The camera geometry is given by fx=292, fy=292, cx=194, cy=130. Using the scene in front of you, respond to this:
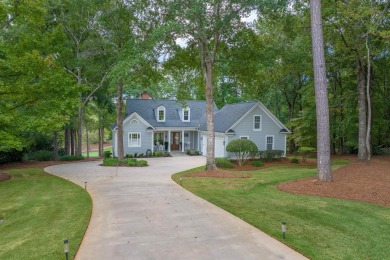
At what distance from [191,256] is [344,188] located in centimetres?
773

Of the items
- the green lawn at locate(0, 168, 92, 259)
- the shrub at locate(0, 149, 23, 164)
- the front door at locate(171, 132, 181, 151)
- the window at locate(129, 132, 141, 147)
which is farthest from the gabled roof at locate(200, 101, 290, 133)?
the shrub at locate(0, 149, 23, 164)

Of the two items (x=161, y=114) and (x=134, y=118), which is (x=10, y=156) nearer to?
(x=134, y=118)

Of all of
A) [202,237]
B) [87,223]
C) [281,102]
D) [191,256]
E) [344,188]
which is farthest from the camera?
[281,102]

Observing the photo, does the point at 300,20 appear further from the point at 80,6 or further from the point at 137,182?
the point at 80,6

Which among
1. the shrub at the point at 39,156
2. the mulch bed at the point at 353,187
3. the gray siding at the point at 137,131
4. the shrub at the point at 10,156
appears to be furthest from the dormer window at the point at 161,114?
the mulch bed at the point at 353,187

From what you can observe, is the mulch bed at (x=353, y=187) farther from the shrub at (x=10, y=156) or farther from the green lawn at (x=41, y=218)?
the shrub at (x=10, y=156)

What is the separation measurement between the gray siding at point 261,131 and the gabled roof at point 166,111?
7.19m

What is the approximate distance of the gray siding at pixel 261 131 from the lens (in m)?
24.9

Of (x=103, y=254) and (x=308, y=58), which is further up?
(x=308, y=58)

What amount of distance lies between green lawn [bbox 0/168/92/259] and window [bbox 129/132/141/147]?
14.3 meters

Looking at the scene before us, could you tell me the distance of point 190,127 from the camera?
3053cm

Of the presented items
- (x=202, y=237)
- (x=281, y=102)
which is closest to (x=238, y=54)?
(x=202, y=237)

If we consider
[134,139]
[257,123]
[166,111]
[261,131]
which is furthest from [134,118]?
[261,131]

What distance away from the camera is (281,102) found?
36.2 meters
